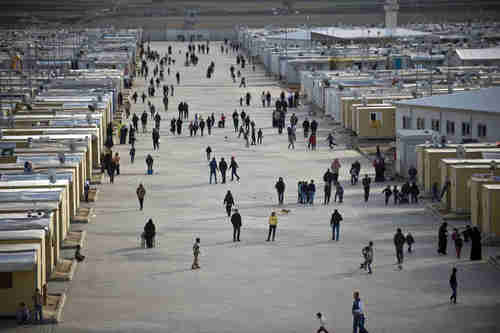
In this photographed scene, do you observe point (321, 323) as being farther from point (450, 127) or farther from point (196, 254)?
point (450, 127)

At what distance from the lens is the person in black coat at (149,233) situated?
29.7 meters

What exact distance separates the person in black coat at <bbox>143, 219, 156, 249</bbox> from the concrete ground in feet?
0.88

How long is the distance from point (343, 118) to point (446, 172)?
20.8m

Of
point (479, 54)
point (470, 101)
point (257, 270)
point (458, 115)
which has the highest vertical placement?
point (479, 54)

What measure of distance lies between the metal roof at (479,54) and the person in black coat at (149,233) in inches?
Result: 2229

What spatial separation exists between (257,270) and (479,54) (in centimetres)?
6104

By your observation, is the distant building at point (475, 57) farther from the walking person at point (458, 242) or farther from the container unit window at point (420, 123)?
the walking person at point (458, 242)

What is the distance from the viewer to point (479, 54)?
85.6m

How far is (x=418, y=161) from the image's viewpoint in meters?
38.5

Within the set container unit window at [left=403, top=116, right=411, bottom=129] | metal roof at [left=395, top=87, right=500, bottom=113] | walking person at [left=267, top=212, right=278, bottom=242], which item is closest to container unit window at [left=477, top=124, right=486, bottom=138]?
metal roof at [left=395, top=87, right=500, bottom=113]

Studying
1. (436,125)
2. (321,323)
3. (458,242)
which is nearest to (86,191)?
(458,242)

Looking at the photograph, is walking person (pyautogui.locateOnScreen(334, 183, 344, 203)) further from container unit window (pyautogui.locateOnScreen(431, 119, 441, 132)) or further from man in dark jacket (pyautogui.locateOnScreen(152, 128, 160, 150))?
man in dark jacket (pyautogui.locateOnScreen(152, 128, 160, 150))

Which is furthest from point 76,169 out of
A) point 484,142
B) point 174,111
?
point 174,111

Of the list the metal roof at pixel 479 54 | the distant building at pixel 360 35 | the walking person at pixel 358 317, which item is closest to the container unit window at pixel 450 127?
the walking person at pixel 358 317
